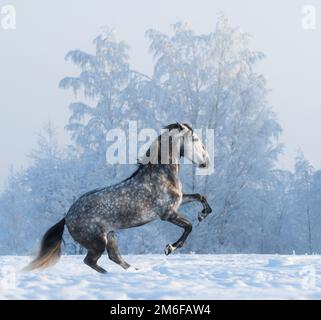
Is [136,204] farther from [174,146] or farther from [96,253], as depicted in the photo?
[174,146]

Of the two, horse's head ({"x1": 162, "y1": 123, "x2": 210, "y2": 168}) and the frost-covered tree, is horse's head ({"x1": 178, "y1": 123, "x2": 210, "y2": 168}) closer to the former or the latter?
horse's head ({"x1": 162, "y1": 123, "x2": 210, "y2": 168})

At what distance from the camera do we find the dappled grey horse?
264 inches

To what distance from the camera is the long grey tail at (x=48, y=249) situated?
23.1 ft

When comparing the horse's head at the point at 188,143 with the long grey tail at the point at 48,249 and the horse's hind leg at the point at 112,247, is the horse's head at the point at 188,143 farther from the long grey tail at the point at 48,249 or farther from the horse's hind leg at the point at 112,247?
the long grey tail at the point at 48,249

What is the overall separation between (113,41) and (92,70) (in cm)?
143

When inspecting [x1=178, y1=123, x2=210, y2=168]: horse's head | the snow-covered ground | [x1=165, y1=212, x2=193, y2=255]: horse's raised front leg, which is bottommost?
the snow-covered ground

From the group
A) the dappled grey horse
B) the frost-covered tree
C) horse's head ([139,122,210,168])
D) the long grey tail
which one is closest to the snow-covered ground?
the long grey tail

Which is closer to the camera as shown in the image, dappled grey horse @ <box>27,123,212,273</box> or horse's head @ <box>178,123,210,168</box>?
dappled grey horse @ <box>27,123,212,273</box>

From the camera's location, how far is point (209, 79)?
20.8m

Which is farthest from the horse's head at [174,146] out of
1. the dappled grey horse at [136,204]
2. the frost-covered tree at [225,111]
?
the frost-covered tree at [225,111]
